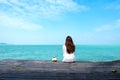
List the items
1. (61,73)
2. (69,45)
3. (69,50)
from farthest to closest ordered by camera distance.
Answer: (69,50)
(69,45)
(61,73)

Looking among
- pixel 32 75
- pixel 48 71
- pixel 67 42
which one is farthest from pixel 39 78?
pixel 67 42

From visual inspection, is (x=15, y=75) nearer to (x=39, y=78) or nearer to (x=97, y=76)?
(x=39, y=78)

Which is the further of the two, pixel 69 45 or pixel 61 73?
pixel 69 45

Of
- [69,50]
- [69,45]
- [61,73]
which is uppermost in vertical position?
[69,45]

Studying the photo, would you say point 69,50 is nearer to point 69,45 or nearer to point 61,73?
point 69,45

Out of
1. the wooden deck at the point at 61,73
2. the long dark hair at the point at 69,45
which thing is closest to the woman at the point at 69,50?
the long dark hair at the point at 69,45

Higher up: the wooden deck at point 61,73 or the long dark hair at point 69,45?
the long dark hair at point 69,45

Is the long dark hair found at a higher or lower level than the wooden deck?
higher

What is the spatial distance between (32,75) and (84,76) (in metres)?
1.96

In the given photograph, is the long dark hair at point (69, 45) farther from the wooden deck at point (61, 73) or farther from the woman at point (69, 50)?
the wooden deck at point (61, 73)

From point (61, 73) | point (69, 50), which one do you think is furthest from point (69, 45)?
point (61, 73)

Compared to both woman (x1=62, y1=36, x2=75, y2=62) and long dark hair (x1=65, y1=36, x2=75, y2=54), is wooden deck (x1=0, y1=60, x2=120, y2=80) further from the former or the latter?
long dark hair (x1=65, y1=36, x2=75, y2=54)

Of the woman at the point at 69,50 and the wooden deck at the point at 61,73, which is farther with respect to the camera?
the woman at the point at 69,50

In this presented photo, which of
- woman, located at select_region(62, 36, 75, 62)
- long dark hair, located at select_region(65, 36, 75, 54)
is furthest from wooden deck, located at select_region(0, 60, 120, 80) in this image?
long dark hair, located at select_region(65, 36, 75, 54)
